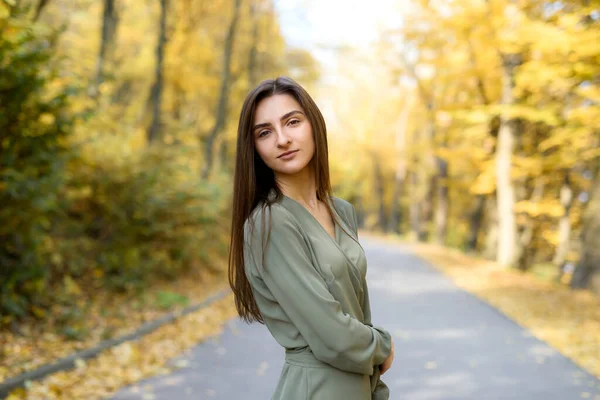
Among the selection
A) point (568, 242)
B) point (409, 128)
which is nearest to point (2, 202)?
point (568, 242)

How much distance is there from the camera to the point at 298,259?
1.76m

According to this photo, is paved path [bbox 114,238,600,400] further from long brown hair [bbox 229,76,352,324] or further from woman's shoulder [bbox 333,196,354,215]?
long brown hair [bbox 229,76,352,324]

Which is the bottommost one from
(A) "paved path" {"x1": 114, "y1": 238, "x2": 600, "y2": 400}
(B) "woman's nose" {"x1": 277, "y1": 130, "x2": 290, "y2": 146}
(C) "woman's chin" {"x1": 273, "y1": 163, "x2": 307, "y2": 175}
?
(A) "paved path" {"x1": 114, "y1": 238, "x2": 600, "y2": 400}

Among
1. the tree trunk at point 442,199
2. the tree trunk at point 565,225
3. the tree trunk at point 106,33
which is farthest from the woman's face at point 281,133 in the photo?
the tree trunk at point 442,199

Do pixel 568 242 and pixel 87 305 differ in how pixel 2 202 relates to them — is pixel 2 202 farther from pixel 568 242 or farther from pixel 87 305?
pixel 568 242

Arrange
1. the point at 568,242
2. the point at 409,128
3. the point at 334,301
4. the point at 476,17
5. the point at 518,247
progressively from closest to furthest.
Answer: the point at 334,301 → the point at 476,17 → the point at 518,247 → the point at 568,242 → the point at 409,128

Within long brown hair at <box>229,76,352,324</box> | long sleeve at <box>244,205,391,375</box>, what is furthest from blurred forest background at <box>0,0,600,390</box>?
long sleeve at <box>244,205,391,375</box>

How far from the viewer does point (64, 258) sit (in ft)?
25.3

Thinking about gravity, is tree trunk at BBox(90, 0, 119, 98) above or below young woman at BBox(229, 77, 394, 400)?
above

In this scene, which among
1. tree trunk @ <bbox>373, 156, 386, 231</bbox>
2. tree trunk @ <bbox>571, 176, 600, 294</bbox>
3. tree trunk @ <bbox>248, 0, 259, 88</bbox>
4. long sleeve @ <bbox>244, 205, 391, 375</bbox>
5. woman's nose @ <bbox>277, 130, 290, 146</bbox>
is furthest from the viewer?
tree trunk @ <bbox>373, 156, 386, 231</bbox>

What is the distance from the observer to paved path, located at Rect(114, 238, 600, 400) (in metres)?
5.45

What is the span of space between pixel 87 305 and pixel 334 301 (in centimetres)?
669

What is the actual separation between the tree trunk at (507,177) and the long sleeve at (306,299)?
1648cm

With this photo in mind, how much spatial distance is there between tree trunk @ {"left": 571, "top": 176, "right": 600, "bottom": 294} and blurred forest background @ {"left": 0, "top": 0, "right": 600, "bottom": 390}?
1.2 inches
